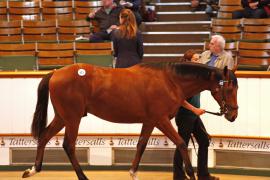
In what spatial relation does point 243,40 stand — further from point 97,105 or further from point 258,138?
point 97,105

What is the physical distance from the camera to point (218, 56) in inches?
283

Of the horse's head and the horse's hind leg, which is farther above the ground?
the horse's head

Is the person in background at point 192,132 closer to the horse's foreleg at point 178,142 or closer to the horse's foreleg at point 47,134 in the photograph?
the horse's foreleg at point 178,142

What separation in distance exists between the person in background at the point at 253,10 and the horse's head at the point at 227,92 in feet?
18.0

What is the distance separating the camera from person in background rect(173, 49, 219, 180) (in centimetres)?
698

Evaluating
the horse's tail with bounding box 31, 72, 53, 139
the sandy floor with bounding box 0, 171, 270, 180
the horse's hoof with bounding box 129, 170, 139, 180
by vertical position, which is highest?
the horse's tail with bounding box 31, 72, 53, 139

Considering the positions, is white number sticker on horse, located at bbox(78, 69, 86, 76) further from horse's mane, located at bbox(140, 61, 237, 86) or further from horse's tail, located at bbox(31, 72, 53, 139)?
horse's mane, located at bbox(140, 61, 237, 86)

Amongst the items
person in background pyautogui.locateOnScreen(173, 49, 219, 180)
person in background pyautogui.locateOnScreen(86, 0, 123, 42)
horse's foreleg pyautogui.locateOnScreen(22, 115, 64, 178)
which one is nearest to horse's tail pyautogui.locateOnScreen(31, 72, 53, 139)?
horse's foreleg pyautogui.locateOnScreen(22, 115, 64, 178)

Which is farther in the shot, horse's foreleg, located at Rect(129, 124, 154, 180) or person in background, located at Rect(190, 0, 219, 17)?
person in background, located at Rect(190, 0, 219, 17)

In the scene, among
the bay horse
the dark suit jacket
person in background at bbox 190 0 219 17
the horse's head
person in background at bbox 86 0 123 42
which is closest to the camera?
the horse's head

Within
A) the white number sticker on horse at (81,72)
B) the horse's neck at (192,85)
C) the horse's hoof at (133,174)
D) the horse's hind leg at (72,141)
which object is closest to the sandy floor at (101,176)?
the horse's hoof at (133,174)

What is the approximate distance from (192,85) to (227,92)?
1.28 ft

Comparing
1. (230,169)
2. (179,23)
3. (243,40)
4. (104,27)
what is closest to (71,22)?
(104,27)

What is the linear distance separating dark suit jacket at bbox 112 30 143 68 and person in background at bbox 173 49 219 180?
3.56 ft
